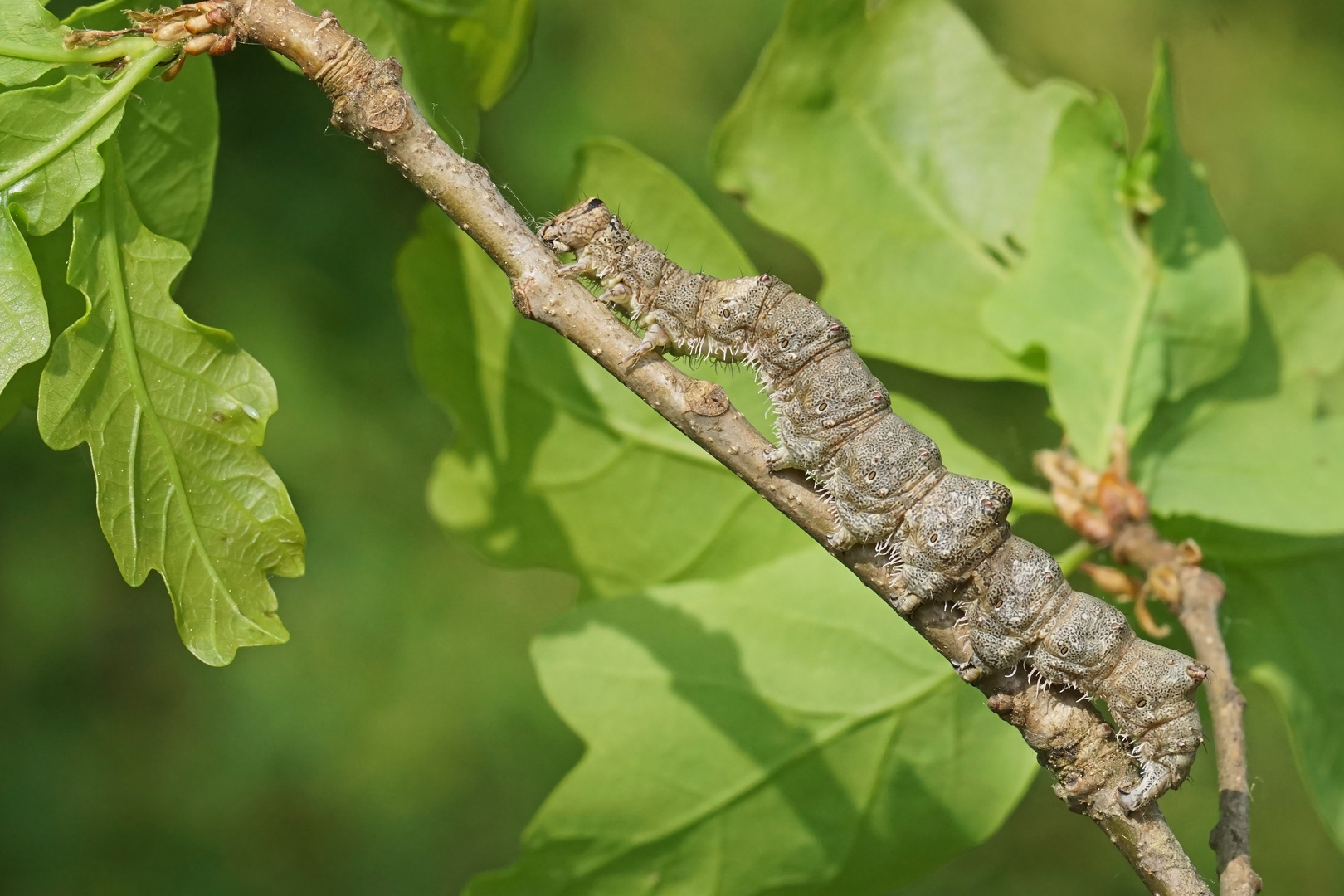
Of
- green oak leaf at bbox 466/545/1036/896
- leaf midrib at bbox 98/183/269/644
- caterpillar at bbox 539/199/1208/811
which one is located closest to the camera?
leaf midrib at bbox 98/183/269/644

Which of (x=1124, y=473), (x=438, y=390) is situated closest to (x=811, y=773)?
(x=1124, y=473)

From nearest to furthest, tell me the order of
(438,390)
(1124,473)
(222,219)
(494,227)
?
(494,227) < (1124,473) < (438,390) < (222,219)

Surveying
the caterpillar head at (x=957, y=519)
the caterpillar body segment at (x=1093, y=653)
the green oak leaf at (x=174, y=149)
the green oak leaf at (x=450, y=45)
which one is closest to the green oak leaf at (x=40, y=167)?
the green oak leaf at (x=174, y=149)

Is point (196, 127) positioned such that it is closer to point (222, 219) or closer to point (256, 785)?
point (222, 219)

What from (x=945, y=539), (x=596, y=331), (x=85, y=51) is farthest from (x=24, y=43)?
(x=945, y=539)

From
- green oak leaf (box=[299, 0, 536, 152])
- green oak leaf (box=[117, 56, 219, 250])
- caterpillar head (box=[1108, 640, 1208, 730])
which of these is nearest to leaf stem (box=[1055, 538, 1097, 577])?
caterpillar head (box=[1108, 640, 1208, 730])

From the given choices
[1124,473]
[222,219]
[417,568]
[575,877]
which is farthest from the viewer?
[417,568]

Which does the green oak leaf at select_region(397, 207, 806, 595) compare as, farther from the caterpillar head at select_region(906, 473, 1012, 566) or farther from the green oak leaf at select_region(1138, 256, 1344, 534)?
the green oak leaf at select_region(1138, 256, 1344, 534)

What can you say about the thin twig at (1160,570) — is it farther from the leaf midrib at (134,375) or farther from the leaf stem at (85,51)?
the leaf stem at (85,51)
